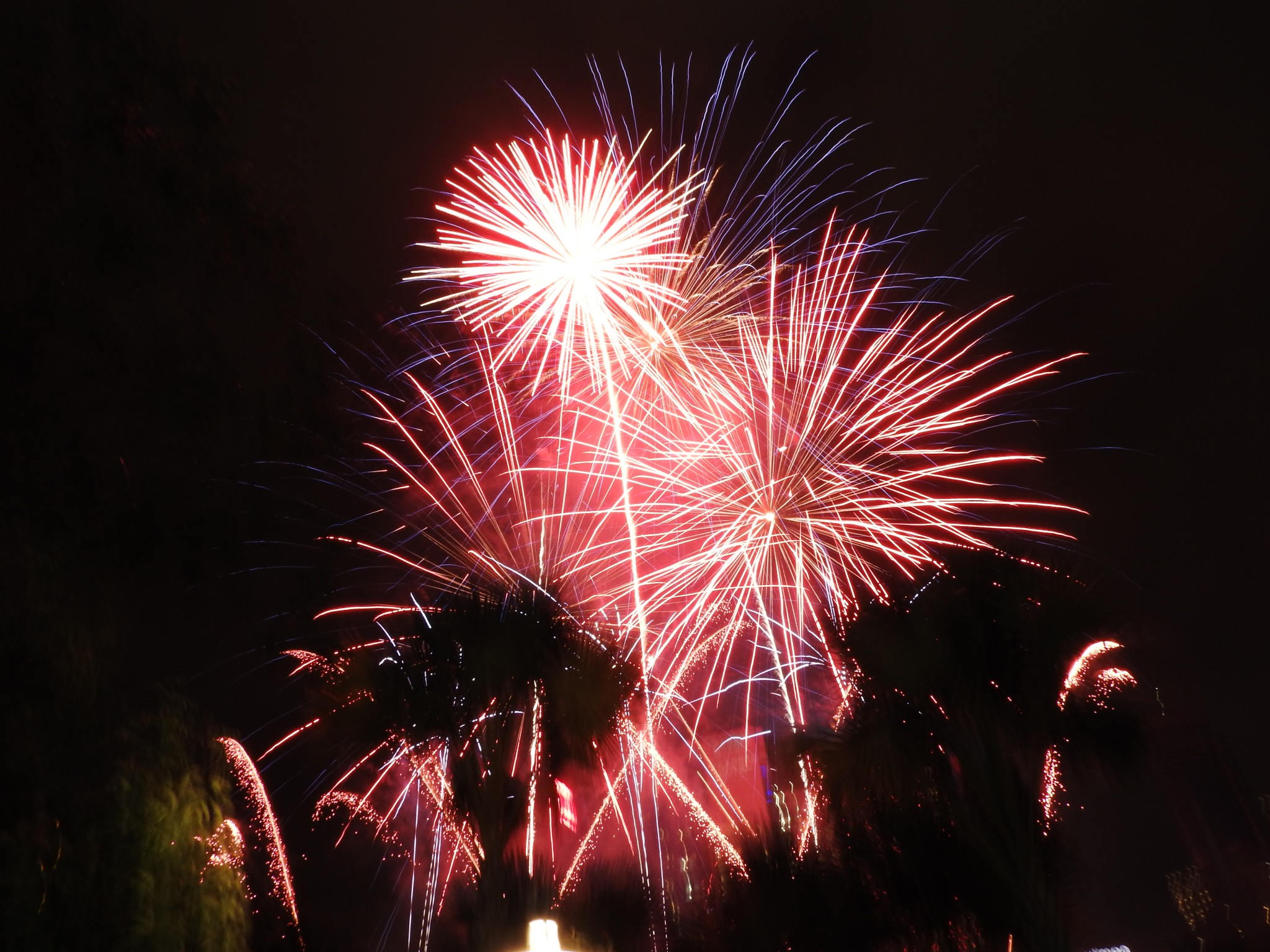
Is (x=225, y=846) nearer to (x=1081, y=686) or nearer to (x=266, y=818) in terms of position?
(x=266, y=818)

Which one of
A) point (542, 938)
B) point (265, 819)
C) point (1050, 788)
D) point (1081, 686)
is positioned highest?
point (265, 819)

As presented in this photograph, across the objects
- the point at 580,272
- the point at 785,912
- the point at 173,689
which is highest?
the point at 580,272

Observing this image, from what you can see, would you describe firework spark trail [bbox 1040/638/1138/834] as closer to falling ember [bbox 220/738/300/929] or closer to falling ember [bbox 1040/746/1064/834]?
falling ember [bbox 1040/746/1064/834]

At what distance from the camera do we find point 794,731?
1009cm

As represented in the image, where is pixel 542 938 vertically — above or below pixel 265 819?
below

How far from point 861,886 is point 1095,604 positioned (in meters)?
5.06

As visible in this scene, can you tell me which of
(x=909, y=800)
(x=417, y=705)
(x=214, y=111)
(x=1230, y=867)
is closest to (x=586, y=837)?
(x=417, y=705)

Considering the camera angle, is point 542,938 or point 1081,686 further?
point 1081,686

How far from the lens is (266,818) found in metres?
15.6

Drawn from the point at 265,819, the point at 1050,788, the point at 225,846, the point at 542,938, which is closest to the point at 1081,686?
the point at 1050,788

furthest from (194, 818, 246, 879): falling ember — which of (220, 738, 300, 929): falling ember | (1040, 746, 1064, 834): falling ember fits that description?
(1040, 746, 1064, 834): falling ember

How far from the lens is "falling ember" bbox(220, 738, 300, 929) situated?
12.8 meters

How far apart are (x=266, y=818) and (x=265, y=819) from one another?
0.06 ft

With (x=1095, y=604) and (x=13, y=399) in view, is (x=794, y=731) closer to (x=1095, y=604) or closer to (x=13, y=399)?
(x=1095, y=604)
